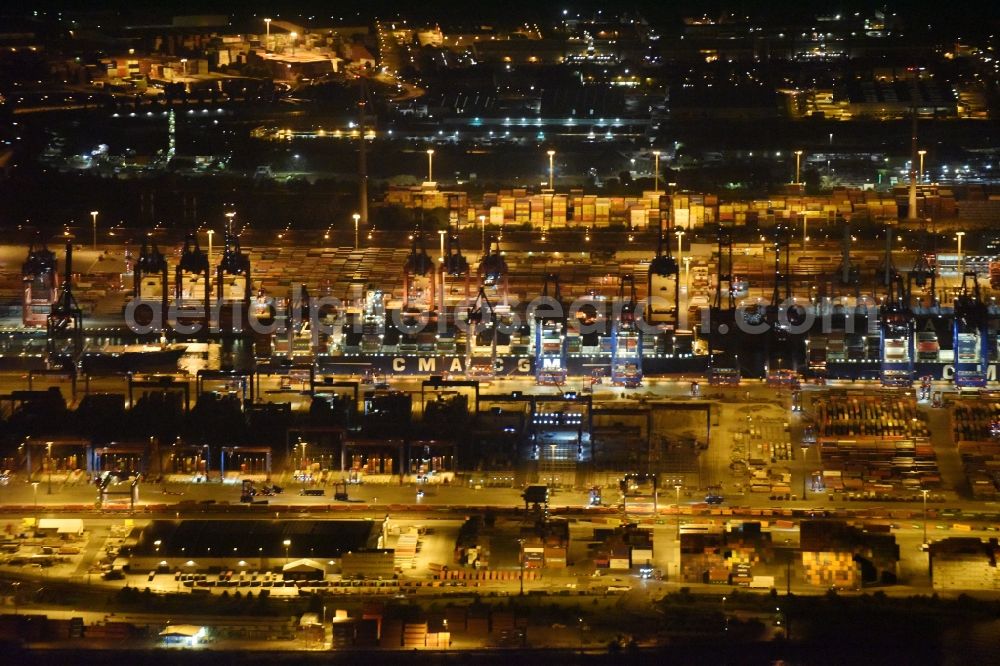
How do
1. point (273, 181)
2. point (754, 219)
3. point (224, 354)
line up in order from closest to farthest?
point (224, 354) → point (754, 219) → point (273, 181)

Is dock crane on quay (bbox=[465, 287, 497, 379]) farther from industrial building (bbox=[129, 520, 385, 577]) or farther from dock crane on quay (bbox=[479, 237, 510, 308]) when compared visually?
industrial building (bbox=[129, 520, 385, 577])

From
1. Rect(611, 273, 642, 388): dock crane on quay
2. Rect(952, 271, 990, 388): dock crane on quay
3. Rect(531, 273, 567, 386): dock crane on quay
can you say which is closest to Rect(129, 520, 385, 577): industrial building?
Rect(531, 273, 567, 386): dock crane on quay

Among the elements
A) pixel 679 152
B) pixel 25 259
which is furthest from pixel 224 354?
pixel 679 152

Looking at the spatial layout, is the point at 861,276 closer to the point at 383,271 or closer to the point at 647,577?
the point at 383,271

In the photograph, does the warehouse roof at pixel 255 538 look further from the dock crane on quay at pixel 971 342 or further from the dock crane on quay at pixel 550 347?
the dock crane on quay at pixel 971 342

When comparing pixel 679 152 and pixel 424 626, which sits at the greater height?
pixel 679 152

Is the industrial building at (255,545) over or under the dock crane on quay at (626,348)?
under

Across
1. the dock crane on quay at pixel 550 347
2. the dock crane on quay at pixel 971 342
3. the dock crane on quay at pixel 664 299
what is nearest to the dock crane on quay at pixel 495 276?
the dock crane on quay at pixel 550 347

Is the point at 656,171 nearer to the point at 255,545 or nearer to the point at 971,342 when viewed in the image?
the point at 971,342
